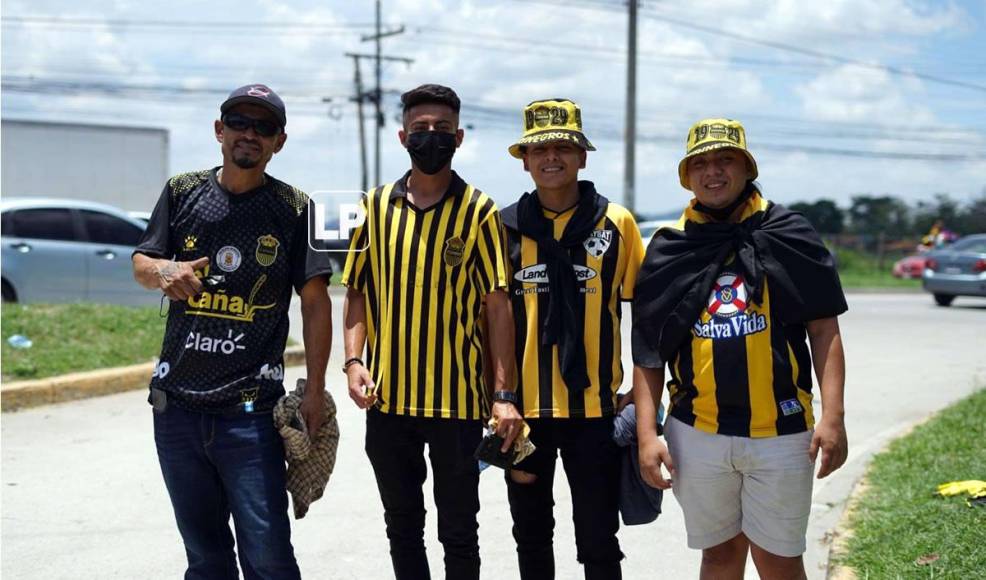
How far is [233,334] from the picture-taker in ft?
→ 11.6

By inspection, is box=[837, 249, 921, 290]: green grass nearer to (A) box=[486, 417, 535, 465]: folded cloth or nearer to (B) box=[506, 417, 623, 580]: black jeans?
(B) box=[506, 417, 623, 580]: black jeans

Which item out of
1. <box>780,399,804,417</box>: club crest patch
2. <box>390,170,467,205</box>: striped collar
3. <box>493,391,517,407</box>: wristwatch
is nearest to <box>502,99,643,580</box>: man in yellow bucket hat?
<box>493,391,517,407</box>: wristwatch

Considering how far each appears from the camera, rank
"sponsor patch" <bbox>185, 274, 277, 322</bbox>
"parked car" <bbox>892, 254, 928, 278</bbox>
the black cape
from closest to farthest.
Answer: the black cape, "sponsor patch" <bbox>185, 274, 277, 322</bbox>, "parked car" <bbox>892, 254, 928, 278</bbox>

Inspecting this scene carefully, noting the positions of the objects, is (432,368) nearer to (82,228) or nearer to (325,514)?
(325,514)

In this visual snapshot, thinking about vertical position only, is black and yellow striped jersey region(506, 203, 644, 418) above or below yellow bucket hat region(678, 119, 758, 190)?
below

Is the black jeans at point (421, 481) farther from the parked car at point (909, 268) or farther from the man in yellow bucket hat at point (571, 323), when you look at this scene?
the parked car at point (909, 268)

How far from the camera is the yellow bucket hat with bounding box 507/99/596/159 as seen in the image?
3848 millimetres

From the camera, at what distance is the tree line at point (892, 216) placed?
51344 millimetres

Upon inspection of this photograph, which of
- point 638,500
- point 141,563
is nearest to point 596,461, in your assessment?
point 638,500

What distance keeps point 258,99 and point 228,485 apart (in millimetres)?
1323

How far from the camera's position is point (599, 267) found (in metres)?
3.86

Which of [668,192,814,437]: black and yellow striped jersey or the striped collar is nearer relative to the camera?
[668,192,814,437]: black and yellow striped jersey

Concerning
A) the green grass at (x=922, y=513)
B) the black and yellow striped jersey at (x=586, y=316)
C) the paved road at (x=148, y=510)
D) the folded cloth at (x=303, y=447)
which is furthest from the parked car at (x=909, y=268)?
the folded cloth at (x=303, y=447)

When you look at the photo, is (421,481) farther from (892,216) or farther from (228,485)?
(892,216)
